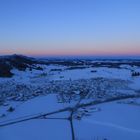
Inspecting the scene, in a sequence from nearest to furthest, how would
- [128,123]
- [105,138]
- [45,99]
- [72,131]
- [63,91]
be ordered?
Answer: [105,138] → [72,131] → [128,123] → [45,99] → [63,91]

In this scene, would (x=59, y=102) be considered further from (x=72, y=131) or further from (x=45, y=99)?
(x=72, y=131)

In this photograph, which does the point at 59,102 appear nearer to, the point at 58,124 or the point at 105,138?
the point at 58,124

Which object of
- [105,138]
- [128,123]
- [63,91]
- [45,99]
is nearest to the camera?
[105,138]

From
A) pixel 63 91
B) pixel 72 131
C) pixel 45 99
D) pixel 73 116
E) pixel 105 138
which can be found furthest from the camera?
pixel 63 91

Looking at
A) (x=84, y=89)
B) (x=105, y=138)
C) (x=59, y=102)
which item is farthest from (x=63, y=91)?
(x=105, y=138)

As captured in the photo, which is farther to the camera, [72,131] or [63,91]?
[63,91]

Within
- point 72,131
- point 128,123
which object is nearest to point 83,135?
point 72,131

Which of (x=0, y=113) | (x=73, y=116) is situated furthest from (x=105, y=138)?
(x=0, y=113)

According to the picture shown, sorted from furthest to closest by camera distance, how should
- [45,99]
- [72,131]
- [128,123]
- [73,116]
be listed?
[45,99] < [73,116] < [128,123] < [72,131]

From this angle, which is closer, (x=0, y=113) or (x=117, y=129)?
(x=117, y=129)
